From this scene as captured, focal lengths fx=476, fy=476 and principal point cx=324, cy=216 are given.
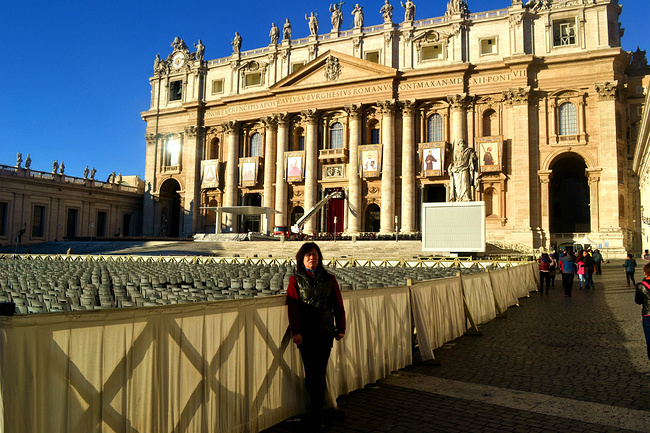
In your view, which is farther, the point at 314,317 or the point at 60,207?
the point at 60,207

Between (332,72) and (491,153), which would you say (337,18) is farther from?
(491,153)

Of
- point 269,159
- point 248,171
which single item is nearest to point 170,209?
point 248,171

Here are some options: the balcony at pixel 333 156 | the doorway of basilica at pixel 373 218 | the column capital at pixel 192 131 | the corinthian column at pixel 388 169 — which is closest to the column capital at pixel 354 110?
the corinthian column at pixel 388 169

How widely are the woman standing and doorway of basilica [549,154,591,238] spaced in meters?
52.1

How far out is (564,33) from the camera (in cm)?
4194

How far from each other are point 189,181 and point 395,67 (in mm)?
25915

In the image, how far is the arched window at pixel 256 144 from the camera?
52881mm

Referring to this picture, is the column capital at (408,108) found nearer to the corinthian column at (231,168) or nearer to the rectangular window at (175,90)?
the corinthian column at (231,168)

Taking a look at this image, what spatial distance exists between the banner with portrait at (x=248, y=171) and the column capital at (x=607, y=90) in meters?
32.5

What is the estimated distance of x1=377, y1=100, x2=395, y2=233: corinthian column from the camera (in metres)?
44.3

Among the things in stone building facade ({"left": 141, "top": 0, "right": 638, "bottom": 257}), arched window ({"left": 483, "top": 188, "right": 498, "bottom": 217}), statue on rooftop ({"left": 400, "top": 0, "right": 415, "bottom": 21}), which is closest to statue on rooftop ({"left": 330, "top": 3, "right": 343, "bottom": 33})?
stone building facade ({"left": 141, "top": 0, "right": 638, "bottom": 257})

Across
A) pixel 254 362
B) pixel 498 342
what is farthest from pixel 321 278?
pixel 498 342

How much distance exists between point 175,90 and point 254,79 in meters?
11.5

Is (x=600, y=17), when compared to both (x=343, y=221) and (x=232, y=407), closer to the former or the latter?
(x=343, y=221)
